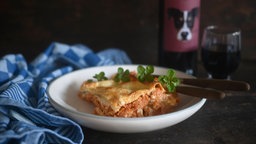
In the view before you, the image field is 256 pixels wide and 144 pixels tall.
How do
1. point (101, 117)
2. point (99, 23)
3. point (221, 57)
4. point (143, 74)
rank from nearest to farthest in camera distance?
1. point (101, 117)
2. point (143, 74)
3. point (221, 57)
4. point (99, 23)

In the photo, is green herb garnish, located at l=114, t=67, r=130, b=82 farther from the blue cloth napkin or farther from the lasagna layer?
the blue cloth napkin

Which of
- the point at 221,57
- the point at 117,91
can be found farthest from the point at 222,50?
the point at 117,91

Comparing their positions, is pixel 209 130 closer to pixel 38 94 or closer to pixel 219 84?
pixel 219 84

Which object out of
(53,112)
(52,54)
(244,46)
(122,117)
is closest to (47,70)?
(52,54)

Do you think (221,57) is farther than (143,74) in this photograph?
Yes

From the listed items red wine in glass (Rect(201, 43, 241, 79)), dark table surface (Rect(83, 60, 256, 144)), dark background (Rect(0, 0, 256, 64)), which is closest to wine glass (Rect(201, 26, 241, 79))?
red wine in glass (Rect(201, 43, 241, 79))

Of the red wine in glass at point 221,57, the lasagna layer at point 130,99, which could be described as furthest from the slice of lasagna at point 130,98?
the red wine in glass at point 221,57

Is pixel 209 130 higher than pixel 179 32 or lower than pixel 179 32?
lower

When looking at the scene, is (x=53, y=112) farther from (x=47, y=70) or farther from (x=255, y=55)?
(x=255, y=55)
